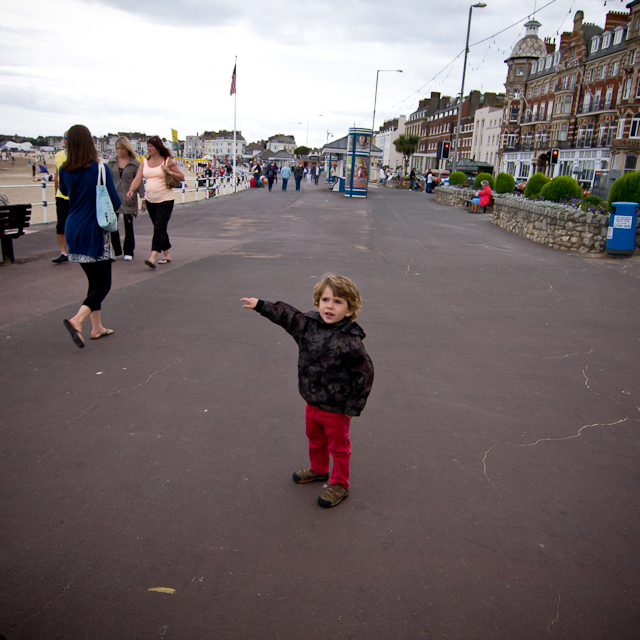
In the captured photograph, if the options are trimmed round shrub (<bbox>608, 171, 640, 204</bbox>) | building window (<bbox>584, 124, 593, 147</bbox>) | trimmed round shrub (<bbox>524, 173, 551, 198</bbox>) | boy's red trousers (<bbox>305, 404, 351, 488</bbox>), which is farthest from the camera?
building window (<bbox>584, 124, 593, 147</bbox>)

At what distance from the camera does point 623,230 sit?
1150 centimetres

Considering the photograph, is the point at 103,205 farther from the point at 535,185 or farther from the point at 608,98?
the point at 608,98

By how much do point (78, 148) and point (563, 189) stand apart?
41.4ft

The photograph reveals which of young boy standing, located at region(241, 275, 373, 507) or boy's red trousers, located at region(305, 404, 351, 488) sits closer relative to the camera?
young boy standing, located at region(241, 275, 373, 507)

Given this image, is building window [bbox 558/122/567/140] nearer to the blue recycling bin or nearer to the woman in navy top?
the blue recycling bin

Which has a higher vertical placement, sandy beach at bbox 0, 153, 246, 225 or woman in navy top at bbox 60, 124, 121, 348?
woman in navy top at bbox 60, 124, 121, 348

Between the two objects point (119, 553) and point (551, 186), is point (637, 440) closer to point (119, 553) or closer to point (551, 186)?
point (119, 553)

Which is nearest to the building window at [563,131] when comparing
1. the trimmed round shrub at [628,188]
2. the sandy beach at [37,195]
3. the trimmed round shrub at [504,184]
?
the sandy beach at [37,195]

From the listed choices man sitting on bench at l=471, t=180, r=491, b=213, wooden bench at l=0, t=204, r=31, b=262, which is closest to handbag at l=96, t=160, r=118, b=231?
wooden bench at l=0, t=204, r=31, b=262

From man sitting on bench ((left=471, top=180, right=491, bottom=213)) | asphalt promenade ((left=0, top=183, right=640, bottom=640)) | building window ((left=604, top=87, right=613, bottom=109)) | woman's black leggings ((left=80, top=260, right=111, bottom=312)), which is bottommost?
asphalt promenade ((left=0, top=183, right=640, bottom=640))

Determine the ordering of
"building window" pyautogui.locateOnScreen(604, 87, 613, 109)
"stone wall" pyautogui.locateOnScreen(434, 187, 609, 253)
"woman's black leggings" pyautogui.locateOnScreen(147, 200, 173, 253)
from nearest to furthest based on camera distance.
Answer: "woman's black leggings" pyautogui.locateOnScreen(147, 200, 173, 253), "stone wall" pyautogui.locateOnScreen(434, 187, 609, 253), "building window" pyautogui.locateOnScreen(604, 87, 613, 109)

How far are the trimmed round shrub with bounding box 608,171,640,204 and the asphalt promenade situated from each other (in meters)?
6.49

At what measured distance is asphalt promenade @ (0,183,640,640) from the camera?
2.20 meters

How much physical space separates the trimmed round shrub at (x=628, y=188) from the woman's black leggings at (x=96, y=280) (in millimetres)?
11215
